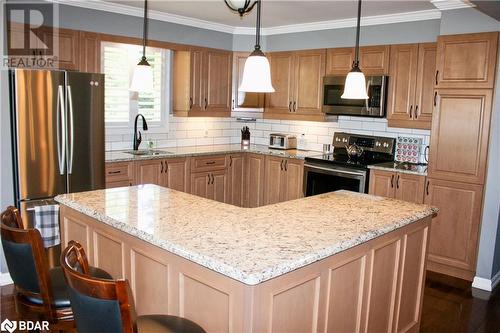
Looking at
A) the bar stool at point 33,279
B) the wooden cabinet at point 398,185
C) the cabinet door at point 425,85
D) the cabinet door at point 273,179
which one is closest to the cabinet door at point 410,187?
the wooden cabinet at point 398,185

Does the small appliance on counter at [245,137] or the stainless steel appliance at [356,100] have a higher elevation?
the stainless steel appliance at [356,100]

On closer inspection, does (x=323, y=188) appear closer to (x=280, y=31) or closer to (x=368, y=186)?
(x=368, y=186)

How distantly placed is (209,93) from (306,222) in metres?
3.61

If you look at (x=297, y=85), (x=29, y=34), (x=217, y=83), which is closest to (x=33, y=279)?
(x=29, y=34)

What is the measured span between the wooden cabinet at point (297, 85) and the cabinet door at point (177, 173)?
1.45 metres

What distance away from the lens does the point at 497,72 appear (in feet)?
12.6

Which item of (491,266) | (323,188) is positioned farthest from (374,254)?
(323,188)

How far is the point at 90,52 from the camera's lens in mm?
4484

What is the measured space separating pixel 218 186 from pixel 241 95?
1.21 meters

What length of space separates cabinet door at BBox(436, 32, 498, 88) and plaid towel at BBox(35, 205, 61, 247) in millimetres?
3538

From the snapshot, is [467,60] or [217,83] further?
[217,83]

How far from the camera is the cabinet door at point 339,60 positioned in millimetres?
5070

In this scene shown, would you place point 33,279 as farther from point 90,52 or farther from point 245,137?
point 245,137

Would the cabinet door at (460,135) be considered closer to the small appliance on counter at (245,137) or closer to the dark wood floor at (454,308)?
the dark wood floor at (454,308)
